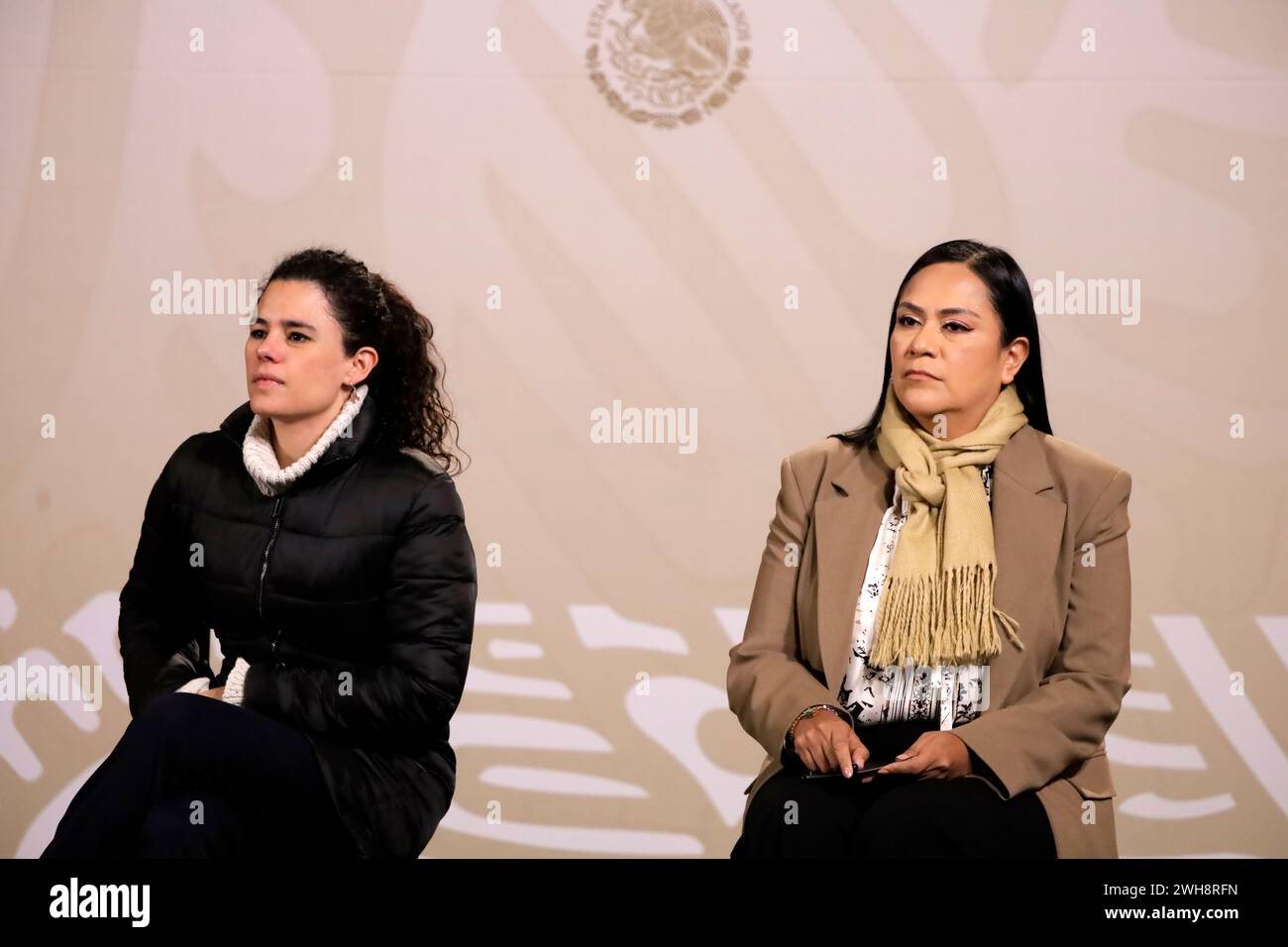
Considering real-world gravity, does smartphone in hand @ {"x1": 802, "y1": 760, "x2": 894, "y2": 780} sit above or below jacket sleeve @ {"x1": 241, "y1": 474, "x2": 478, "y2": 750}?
below

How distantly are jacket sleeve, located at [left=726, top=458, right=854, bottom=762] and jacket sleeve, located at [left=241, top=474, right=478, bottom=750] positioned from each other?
465 mm

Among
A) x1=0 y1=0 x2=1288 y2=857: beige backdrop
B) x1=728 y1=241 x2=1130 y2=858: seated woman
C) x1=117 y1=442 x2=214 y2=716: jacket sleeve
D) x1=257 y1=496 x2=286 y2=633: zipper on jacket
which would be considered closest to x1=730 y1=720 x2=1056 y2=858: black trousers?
x1=728 y1=241 x2=1130 y2=858: seated woman

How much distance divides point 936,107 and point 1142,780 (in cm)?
173

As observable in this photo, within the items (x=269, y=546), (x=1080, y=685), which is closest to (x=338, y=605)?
(x=269, y=546)

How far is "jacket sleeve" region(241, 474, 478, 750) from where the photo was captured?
2082mm

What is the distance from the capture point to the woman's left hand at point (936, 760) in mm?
1940

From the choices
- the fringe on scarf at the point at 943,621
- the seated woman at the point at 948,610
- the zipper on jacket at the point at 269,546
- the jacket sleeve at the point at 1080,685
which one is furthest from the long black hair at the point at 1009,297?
the zipper on jacket at the point at 269,546

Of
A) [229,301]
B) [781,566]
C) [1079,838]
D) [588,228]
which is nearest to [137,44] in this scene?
[229,301]

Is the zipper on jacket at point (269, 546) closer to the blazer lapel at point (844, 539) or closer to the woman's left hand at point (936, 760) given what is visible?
the blazer lapel at point (844, 539)

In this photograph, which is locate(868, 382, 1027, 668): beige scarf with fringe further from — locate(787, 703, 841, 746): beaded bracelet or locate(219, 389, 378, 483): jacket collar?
locate(219, 389, 378, 483): jacket collar

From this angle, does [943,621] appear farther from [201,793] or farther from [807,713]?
[201,793]

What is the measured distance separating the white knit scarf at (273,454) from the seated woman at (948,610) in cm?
77
